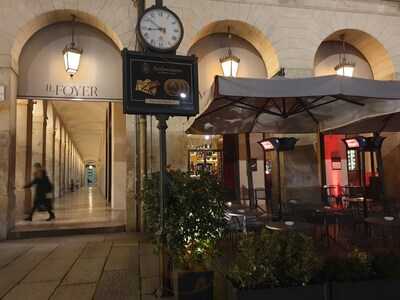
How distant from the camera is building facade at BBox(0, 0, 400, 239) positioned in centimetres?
724

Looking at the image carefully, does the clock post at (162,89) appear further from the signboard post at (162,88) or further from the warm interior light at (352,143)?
the warm interior light at (352,143)

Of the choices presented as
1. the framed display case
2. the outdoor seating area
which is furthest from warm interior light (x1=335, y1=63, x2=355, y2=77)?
the framed display case

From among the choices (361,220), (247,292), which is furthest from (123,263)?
(361,220)

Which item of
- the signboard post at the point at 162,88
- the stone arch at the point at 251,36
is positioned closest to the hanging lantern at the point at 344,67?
the stone arch at the point at 251,36

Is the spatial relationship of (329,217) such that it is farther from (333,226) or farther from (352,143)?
(352,143)

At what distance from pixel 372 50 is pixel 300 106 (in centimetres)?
504

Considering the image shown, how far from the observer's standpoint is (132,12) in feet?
25.5

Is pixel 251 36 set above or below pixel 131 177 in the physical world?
above

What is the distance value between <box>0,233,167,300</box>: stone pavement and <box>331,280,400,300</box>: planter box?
191 cm

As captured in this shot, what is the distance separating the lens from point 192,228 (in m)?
3.47

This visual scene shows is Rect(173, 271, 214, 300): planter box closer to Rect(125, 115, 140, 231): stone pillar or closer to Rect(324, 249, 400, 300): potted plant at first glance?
Rect(324, 249, 400, 300): potted plant

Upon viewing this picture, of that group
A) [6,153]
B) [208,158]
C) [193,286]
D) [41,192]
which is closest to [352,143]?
[208,158]

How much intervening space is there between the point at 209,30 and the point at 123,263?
5.94m

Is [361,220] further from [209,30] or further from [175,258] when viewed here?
[209,30]
